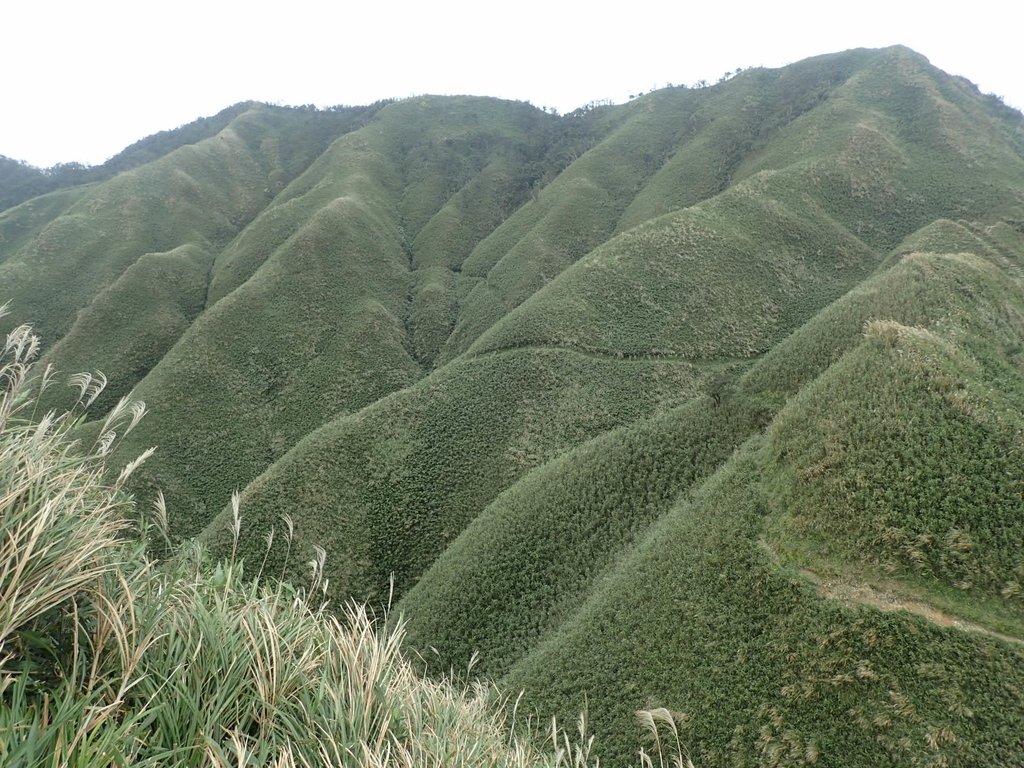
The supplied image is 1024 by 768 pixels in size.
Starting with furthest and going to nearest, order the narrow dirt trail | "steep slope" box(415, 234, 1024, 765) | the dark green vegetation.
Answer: the dark green vegetation, the narrow dirt trail, "steep slope" box(415, 234, 1024, 765)

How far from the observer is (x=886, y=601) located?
15.1 metres

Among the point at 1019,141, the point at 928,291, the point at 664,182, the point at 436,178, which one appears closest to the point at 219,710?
the point at 928,291

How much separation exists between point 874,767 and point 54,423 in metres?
18.1

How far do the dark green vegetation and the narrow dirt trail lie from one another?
0.27ft

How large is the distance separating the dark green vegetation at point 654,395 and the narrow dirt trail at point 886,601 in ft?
0.27

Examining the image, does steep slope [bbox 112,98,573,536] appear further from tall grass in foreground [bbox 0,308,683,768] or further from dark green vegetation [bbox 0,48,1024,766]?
tall grass in foreground [bbox 0,308,683,768]

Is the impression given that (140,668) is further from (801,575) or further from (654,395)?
(654,395)

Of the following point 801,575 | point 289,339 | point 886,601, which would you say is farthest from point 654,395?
point 289,339

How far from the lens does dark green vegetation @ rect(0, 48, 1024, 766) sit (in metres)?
15.3

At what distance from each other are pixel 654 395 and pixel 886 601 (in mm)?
25568

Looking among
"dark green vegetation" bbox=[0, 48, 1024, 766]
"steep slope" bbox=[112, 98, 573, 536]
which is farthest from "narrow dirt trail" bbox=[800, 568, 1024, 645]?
"steep slope" bbox=[112, 98, 573, 536]

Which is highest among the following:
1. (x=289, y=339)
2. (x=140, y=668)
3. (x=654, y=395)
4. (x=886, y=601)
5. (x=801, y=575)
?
(x=140, y=668)

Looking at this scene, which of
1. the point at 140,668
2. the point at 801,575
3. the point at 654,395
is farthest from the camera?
the point at 654,395

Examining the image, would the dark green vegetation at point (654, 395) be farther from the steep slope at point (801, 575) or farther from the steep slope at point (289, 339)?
the steep slope at point (289, 339)
